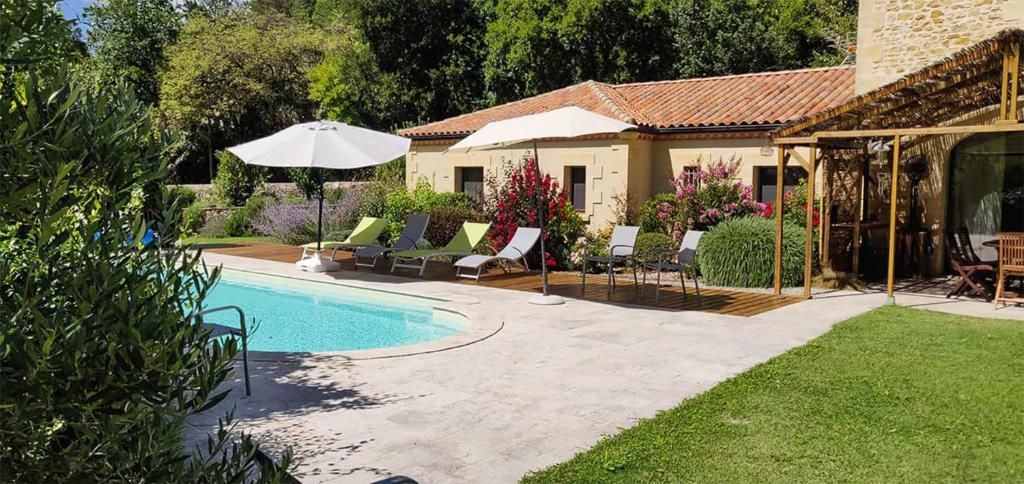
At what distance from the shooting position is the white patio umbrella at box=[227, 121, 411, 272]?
44.3 ft

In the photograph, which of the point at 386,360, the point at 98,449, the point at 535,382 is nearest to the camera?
the point at 98,449

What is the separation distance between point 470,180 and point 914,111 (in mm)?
11735

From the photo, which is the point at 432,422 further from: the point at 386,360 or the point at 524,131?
the point at 524,131

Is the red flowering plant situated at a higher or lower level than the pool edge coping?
higher

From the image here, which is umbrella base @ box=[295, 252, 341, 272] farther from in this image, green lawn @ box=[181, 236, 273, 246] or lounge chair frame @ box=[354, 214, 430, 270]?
green lawn @ box=[181, 236, 273, 246]

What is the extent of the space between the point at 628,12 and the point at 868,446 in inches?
1198

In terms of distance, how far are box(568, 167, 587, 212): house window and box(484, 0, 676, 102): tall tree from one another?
1568cm

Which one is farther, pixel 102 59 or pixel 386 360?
pixel 102 59

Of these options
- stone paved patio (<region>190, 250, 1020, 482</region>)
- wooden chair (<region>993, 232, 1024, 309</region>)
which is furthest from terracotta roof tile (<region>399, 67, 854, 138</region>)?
stone paved patio (<region>190, 250, 1020, 482</region>)

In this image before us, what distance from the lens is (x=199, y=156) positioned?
36781mm

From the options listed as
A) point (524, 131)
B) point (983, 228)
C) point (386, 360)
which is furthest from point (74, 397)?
point (983, 228)

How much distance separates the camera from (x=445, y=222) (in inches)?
727

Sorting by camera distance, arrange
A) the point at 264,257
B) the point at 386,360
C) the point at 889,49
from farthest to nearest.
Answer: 1. the point at 264,257
2. the point at 889,49
3. the point at 386,360

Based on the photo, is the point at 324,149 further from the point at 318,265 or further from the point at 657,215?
the point at 657,215
